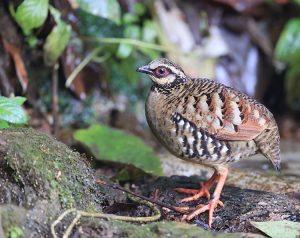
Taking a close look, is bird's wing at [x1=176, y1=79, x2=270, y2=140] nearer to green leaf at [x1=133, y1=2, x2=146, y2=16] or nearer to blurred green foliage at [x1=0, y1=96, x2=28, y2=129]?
blurred green foliage at [x1=0, y1=96, x2=28, y2=129]

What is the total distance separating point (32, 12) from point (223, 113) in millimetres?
2169

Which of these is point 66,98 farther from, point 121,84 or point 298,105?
→ point 298,105

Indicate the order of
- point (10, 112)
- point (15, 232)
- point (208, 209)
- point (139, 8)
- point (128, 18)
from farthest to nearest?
1. point (139, 8)
2. point (128, 18)
3. point (208, 209)
4. point (10, 112)
5. point (15, 232)

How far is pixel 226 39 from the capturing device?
27.0 ft

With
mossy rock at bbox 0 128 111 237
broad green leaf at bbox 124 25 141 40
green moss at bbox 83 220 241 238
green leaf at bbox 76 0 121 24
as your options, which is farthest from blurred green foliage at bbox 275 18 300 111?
green moss at bbox 83 220 241 238

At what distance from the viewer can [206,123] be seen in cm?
414

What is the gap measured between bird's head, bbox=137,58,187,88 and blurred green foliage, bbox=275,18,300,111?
3.92m

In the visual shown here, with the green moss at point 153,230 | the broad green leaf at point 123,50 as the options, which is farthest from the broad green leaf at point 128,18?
the green moss at point 153,230

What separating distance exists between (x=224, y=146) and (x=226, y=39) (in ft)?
14.0

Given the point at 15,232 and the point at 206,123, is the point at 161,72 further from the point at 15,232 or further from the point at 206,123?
the point at 15,232

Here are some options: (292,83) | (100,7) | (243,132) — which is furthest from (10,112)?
(292,83)

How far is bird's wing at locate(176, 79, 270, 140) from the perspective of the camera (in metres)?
4.14

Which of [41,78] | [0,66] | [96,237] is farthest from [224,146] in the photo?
[41,78]

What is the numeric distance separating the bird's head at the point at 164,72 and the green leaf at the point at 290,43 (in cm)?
392
